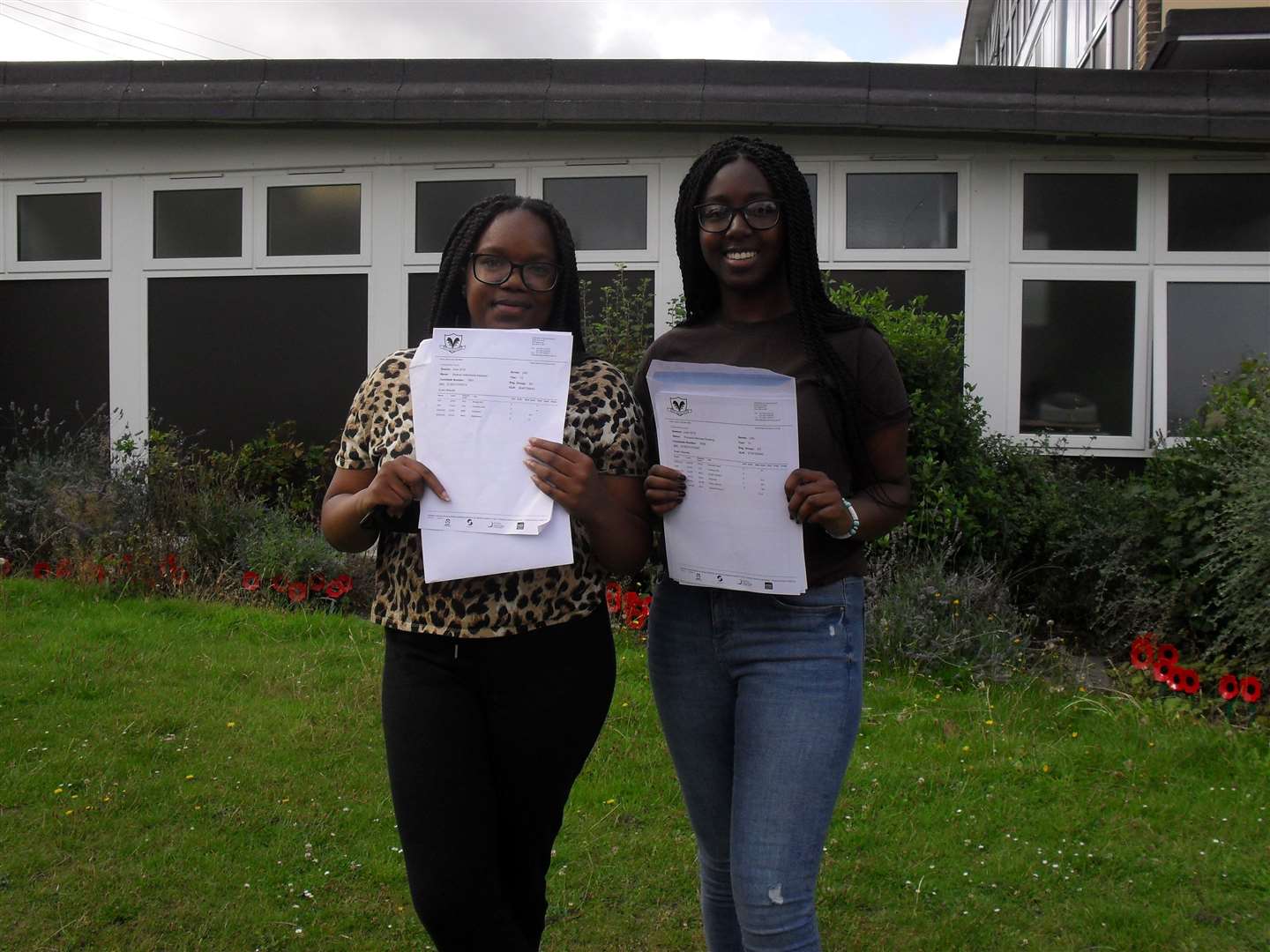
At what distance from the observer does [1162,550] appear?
5680 mm

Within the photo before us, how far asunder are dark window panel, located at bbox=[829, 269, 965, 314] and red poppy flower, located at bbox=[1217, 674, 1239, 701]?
3.75 meters

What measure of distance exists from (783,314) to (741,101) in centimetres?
597

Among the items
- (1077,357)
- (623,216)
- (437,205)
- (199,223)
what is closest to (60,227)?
(199,223)

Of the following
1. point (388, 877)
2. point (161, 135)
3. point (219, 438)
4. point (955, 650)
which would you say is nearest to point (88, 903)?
point (388, 877)

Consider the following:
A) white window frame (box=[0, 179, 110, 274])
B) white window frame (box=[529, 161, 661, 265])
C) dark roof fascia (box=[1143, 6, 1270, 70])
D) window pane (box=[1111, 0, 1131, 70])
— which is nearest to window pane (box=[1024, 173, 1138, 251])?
dark roof fascia (box=[1143, 6, 1270, 70])

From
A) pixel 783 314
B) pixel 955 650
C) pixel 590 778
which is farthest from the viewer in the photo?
pixel 955 650

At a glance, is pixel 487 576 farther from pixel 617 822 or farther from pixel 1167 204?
pixel 1167 204

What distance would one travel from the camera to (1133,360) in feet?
25.3

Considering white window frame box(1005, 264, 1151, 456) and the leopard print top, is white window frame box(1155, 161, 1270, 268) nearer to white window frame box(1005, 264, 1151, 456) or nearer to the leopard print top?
white window frame box(1005, 264, 1151, 456)

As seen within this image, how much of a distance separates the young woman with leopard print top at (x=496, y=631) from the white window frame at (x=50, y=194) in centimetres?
791

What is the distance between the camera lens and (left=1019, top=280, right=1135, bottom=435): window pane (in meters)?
7.73

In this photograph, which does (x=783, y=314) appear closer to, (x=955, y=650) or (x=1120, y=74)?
(x=955, y=650)

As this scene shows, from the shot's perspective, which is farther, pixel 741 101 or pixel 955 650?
pixel 741 101

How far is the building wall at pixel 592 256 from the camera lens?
7688mm
